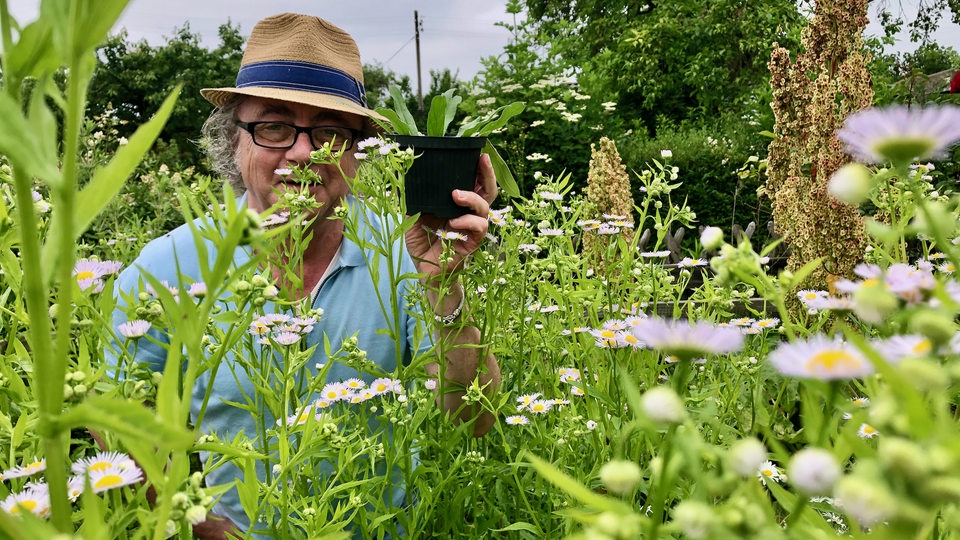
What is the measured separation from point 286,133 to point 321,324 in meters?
0.49

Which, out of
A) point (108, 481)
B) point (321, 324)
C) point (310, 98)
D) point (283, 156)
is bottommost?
point (321, 324)

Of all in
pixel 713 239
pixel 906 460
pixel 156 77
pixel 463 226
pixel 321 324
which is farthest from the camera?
pixel 156 77

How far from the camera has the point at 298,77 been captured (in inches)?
71.8

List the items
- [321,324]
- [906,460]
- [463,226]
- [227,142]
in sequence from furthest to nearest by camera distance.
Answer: [227,142] → [321,324] → [463,226] → [906,460]

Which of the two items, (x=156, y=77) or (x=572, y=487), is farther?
(x=156, y=77)

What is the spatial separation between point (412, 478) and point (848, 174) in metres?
0.80

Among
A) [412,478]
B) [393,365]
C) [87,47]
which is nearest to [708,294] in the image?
[412,478]

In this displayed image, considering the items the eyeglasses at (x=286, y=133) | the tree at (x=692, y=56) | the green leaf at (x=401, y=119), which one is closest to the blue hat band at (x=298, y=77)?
the eyeglasses at (x=286, y=133)

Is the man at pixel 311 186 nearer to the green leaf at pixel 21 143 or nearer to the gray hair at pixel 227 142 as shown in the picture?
the gray hair at pixel 227 142

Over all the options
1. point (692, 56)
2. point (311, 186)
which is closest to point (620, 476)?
point (311, 186)

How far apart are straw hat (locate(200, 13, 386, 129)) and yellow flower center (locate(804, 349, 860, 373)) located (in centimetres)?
153

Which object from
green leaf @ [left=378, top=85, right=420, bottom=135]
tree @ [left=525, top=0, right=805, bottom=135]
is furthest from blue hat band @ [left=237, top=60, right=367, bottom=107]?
tree @ [left=525, top=0, right=805, bottom=135]

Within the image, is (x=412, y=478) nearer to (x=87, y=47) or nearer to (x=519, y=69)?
(x=87, y=47)

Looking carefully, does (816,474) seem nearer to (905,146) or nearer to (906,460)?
(906,460)
